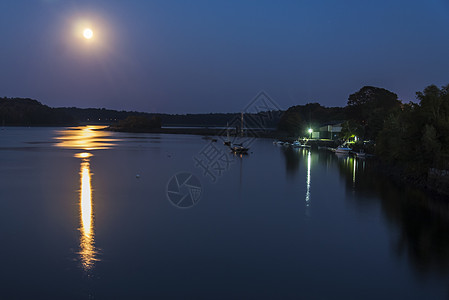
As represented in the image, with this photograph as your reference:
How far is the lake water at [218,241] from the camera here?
9.85 m

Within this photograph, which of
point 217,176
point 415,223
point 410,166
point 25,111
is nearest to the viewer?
point 415,223

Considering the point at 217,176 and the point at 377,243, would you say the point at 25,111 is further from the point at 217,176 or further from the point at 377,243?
the point at 377,243

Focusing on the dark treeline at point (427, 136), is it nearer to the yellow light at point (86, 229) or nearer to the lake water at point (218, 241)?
the lake water at point (218, 241)

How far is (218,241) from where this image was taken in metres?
13.4

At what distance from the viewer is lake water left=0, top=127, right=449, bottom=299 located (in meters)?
9.85

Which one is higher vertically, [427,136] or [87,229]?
[427,136]

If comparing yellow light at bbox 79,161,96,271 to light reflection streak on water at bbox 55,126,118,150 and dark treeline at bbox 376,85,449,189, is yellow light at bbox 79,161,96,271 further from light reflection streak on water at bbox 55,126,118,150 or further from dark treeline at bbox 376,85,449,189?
light reflection streak on water at bbox 55,126,118,150

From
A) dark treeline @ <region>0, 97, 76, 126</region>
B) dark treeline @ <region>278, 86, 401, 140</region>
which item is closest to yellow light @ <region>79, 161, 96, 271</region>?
dark treeline @ <region>278, 86, 401, 140</region>

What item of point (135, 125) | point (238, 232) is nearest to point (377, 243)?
point (238, 232)

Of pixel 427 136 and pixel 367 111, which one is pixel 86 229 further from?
pixel 367 111

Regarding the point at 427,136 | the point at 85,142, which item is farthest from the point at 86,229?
the point at 85,142

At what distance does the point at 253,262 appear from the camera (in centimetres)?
1141

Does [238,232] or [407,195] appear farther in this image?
[407,195]

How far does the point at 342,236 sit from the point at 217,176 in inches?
665
